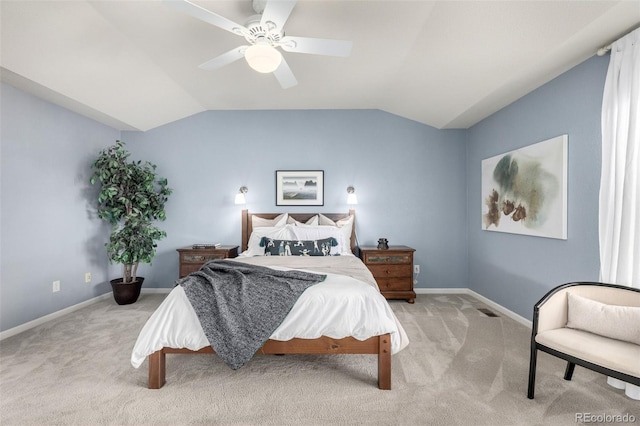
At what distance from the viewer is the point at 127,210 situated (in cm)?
412

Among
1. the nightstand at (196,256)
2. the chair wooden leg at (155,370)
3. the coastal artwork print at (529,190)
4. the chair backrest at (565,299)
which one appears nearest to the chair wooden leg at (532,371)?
the chair backrest at (565,299)

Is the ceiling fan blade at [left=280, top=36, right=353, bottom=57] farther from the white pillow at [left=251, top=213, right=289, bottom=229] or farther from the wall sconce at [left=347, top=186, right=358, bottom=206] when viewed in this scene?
the white pillow at [left=251, top=213, right=289, bottom=229]

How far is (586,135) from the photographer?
2.57 m

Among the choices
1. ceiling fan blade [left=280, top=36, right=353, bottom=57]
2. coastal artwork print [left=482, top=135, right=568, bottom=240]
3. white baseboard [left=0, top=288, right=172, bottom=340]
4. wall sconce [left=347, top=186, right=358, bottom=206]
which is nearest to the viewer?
ceiling fan blade [left=280, top=36, right=353, bottom=57]

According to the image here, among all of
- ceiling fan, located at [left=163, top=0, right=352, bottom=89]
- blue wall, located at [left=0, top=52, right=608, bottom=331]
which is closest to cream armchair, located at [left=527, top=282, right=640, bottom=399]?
blue wall, located at [left=0, top=52, right=608, bottom=331]

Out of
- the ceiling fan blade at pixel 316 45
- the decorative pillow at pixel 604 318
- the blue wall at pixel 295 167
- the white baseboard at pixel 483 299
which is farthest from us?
the blue wall at pixel 295 167

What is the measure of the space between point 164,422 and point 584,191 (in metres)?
3.58

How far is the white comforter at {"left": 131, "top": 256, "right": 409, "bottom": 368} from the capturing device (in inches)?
82.9

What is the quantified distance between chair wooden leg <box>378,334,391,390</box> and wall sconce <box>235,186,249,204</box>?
3.03 m

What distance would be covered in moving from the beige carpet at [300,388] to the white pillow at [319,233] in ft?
4.92

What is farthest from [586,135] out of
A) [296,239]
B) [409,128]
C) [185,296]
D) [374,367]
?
[185,296]

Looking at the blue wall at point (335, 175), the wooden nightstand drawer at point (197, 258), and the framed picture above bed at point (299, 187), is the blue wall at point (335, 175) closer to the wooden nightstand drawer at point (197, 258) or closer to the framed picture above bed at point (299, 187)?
the framed picture above bed at point (299, 187)

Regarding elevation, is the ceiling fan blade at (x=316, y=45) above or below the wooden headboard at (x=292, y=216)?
above

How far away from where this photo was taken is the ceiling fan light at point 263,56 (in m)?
2.13
